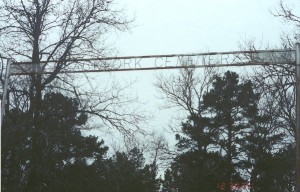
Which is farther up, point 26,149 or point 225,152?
point 225,152

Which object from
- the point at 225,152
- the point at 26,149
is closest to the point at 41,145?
the point at 26,149

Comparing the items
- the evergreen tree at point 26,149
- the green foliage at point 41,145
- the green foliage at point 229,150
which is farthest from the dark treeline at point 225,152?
the evergreen tree at point 26,149

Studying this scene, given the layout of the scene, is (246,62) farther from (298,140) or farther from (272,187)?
(272,187)

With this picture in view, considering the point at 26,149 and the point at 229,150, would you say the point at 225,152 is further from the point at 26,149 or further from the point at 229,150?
the point at 26,149

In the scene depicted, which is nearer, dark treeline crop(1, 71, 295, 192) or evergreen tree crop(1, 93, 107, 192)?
evergreen tree crop(1, 93, 107, 192)

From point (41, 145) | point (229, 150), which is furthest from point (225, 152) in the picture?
point (41, 145)

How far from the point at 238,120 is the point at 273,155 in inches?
164

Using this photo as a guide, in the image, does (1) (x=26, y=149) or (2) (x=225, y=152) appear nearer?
(1) (x=26, y=149)

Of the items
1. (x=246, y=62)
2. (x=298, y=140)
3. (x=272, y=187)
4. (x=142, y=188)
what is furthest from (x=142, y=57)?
(x=142, y=188)

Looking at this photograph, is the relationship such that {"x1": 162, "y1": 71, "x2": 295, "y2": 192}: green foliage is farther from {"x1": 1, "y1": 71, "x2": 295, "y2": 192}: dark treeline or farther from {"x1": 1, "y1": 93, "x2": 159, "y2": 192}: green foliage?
{"x1": 1, "y1": 93, "x2": 159, "y2": 192}: green foliage

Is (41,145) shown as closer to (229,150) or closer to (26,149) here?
(26,149)

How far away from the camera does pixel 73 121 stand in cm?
2128

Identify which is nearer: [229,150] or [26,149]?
[26,149]

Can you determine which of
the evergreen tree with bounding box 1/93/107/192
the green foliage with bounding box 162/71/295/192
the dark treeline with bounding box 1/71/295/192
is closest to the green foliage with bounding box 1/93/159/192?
the evergreen tree with bounding box 1/93/107/192
